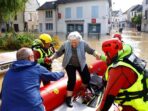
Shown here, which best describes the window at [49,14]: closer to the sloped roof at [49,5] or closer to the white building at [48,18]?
the white building at [48,18]

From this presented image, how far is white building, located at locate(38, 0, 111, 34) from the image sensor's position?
46.6 metres

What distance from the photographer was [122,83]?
3127mm

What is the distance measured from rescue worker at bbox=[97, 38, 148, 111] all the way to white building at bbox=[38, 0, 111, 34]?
42573mm

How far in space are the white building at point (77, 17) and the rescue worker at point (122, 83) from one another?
42.6 meters

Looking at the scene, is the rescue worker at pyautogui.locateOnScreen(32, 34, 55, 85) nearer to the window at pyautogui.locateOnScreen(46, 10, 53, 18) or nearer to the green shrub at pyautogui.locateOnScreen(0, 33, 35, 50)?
the green shrub at pyautogui.locateOnScreen(0, 33, 35, 50)

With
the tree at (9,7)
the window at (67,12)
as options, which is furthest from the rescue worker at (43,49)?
the window at (67,12)

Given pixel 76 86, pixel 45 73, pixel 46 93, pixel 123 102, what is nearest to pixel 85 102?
pixel 76 86

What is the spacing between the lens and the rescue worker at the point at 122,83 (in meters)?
3.13

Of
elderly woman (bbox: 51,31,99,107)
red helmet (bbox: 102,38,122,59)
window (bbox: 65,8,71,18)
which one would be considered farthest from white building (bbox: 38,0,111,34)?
→ red helmet (bbox: 102,38,122,59)

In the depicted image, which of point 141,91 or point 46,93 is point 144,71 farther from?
point 46,93

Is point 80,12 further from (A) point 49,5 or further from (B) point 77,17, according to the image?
(A) point 49,5

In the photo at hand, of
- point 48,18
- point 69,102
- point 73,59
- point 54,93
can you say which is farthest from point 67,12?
point 54,93

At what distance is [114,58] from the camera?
331 centimetres

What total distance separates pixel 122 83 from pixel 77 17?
47103mm
